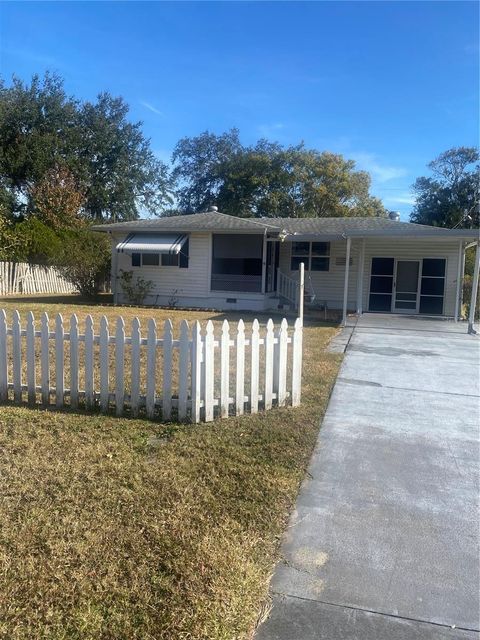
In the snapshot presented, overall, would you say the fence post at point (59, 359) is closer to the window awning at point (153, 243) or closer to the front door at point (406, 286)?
the window awning at point (153, 243)

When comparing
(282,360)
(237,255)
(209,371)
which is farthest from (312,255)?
(209,371)

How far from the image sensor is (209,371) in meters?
4.84

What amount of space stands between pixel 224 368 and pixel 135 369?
92cm

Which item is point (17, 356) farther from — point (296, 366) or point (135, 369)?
point (296, 366)

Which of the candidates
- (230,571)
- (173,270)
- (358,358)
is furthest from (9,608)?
(173,270)

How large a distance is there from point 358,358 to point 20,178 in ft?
106

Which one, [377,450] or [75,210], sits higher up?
[75,210]

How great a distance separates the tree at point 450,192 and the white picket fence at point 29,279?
105 ft

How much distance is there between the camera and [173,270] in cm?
1853

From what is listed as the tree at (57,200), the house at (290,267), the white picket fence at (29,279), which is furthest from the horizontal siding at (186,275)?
the tree at (57,200)

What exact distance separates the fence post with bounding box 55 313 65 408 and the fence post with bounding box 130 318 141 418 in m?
0.80

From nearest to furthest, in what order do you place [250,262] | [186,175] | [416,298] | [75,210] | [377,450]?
[377,450] → [416,298] → [250,262] → [75,210] → [186,175]

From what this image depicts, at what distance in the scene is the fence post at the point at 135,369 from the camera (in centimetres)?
490

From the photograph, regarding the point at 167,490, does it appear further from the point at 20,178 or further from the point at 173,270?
the point at 20,178
